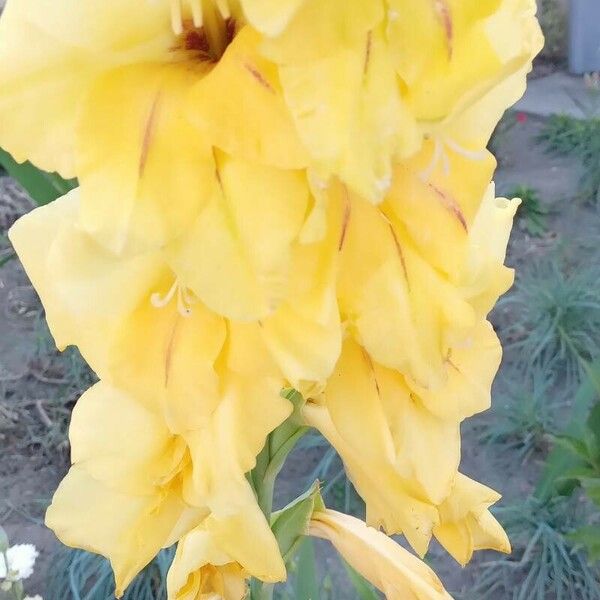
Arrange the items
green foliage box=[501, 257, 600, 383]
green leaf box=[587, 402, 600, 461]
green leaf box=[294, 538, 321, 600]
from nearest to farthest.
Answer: green leaf box=[294, 538, 321, 600]
green leaf box=[587, 402, 600, 461]
green foliage box=[501, 257, 600, 383]

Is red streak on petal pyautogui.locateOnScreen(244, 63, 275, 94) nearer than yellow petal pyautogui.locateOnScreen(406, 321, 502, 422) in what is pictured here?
Yes

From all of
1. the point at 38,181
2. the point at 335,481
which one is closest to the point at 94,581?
the point at 335,481

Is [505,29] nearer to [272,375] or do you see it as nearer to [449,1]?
[449,1]

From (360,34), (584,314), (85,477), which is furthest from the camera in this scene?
(584,314)

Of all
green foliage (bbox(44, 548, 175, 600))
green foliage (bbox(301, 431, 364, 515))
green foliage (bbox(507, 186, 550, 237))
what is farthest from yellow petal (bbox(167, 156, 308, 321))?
green foliage (bbox(507, 186, 550, 237))

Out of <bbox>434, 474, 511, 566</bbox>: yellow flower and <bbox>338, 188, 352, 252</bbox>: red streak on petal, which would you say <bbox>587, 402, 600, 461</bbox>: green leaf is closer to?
<bbox>434, 474, 511, 566</bbox>: yellow flower

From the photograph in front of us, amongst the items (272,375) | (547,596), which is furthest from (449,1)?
(547,596)
